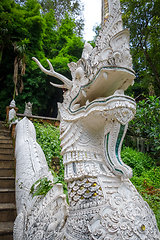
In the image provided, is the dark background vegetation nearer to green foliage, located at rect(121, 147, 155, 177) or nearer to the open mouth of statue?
green foliage, located at rect(121, 147, 155, 177)

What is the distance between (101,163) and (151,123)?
492 cm

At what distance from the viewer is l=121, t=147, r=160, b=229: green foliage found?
10.6 feet

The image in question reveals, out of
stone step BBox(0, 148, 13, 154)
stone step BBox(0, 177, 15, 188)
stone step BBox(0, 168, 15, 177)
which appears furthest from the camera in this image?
stone step BBox(0, 148, 13, 154)

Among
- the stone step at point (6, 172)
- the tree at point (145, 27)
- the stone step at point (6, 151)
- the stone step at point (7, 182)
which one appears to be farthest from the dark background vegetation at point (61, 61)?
the stone step at point (7, 182)

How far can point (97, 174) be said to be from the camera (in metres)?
1.14

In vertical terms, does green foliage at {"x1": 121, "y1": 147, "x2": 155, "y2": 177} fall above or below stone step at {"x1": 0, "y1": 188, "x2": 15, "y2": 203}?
above

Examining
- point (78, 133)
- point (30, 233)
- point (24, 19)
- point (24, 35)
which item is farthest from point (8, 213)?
point (24, 19)

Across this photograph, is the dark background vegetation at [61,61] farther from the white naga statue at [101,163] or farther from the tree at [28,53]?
the white naga statue at [101,163]

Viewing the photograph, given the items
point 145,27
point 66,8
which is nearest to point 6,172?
point 145,27

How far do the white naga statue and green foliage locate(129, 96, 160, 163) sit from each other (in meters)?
4.24

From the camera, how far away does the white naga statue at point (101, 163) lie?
98 cm

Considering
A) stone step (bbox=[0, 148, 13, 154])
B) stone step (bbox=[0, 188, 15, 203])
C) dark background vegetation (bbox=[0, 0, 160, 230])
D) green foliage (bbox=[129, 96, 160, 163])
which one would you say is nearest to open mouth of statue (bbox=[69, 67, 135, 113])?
stone step (bbox=[0, 188, 15, 203])

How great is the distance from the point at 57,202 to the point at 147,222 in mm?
578

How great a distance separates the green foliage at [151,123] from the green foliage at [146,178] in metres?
0.43
